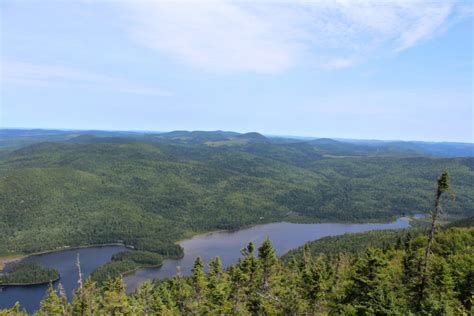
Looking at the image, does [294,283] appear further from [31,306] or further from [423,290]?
[31,306]

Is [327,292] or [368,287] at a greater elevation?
[368,287]

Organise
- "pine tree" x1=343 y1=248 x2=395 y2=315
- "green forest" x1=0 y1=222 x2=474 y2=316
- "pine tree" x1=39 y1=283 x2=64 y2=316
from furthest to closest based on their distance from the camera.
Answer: "pine tree" x1=39 y1=283 x2=64 y2=316
"green forest" x1=0 y1=222 x2=474 y2=316
"pine tree" x1=343 y1=248 x2=395 y2=315

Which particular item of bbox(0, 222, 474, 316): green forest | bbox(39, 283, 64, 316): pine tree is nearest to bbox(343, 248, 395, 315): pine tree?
bbox(0, 222, 474, 316): green forest

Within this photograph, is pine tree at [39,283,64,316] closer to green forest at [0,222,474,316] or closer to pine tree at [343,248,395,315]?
green forest at [0,222,474,316]

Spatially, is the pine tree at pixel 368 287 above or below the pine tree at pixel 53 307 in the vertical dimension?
above

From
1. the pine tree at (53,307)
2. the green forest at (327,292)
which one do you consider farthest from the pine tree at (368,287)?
the pine tree at (53,307)

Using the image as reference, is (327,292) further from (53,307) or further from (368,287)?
(53,307)

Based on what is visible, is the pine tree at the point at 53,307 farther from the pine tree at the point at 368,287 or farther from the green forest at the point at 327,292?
the pine tree at the point at 368,287

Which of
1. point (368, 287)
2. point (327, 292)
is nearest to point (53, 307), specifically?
point (327, 292)

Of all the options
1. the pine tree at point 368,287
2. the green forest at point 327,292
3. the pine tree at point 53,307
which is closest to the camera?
the pine tree at point 368,287

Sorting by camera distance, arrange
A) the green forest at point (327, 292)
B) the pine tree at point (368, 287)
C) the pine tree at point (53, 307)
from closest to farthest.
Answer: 1. the pine tree at point (368, 287)
2. the green forest at point (327, 292)
3. the pine tree at point (53, 307)

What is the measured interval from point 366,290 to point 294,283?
28.4 metres

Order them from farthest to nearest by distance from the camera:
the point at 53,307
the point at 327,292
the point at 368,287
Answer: the point at 53,307
the point at 327,292
the point at 368,287

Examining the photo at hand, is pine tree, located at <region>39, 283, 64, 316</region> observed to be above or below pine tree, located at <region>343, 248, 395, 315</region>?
below
